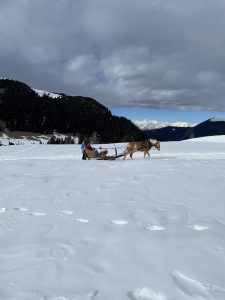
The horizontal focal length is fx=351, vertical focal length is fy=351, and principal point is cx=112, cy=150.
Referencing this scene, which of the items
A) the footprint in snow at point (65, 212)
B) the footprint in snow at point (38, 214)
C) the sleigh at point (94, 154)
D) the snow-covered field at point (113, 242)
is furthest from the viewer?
the sleigh at point (94, 154)

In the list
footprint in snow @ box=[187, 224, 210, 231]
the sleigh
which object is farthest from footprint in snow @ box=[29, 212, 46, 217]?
the sleigh

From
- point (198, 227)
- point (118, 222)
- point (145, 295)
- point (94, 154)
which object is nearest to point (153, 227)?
point (118, 222)

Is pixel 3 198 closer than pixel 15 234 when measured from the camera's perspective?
No

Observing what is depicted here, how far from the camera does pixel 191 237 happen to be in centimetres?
646

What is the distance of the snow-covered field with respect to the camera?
4.52 meters

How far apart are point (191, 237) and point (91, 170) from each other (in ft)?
36.0

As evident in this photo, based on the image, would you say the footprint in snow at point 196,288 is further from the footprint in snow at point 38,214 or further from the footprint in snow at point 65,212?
the footprint in snow at point 38,214

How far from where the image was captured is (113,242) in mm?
6195

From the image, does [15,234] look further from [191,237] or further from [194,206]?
[194,206]

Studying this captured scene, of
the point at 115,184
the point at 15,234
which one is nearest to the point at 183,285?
the point at 15,234

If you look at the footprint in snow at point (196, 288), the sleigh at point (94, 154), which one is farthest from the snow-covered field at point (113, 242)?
the sleigh at point (94, 154)

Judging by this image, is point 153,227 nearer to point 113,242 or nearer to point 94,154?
point 113,242

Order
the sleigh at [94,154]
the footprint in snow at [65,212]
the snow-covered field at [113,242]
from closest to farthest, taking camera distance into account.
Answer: the snow-covered field at [113,242]
the footprint in snow at [65,212]
the sleigh at [94,154]

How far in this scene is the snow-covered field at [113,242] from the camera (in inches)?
178
